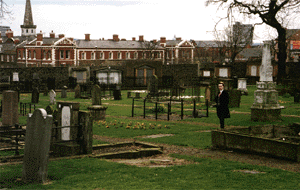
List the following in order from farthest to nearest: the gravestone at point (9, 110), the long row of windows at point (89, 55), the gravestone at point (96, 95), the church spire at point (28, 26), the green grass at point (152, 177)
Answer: the church spire at point (28, 26), the long row of windows at point (89, 55), the gravestone at point (96, 95), the gravestone at point (9, 110), the green grass at point (152, 177)

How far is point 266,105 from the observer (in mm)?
18281

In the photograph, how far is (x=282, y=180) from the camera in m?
8.06

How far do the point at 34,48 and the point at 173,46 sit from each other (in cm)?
3340

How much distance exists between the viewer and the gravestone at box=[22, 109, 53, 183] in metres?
7.54

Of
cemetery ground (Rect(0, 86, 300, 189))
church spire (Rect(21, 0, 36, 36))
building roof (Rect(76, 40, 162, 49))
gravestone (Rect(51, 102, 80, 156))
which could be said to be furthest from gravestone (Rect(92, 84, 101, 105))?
church spire (Rect(21, 0, 36, 36))

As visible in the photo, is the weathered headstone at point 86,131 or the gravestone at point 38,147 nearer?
the gravestone at point 38,147

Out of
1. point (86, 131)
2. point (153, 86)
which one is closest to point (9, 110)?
point (86, 131)

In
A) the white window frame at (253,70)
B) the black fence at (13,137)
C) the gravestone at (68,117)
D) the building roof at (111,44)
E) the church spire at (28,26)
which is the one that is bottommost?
the black fence at (13,137)

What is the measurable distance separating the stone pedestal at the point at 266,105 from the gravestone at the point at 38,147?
12495 mm

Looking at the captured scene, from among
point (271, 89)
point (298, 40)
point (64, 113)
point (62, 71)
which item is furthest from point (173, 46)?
point (64, 113)

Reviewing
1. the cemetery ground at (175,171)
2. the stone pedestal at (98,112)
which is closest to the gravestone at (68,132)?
the cemetery ground at (175,171)

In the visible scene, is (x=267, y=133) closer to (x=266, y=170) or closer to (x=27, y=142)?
(x=266, y=170)

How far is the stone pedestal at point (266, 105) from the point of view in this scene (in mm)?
18219

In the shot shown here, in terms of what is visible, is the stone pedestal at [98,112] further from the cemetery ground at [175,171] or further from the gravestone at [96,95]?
the cemetery ground at [175,171]
